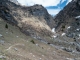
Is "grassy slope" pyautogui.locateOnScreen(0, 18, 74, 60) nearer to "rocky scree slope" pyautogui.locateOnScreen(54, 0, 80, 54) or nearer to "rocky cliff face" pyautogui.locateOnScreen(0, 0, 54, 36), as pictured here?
"rocky scree slope" pyautogui.locateOnScreen(54, 0, 80, 54)

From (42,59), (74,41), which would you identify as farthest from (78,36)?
(42,59)

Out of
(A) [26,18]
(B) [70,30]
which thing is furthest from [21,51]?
(B) [70,30]

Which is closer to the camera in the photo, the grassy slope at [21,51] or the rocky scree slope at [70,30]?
the grassy slope at [21,51]

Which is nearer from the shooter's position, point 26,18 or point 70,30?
point 26,18

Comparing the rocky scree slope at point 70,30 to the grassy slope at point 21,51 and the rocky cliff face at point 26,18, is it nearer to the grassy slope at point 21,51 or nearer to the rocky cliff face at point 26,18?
the rocky cliff face at point 26,18

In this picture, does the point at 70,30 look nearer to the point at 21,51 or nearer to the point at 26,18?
the point at 26,18

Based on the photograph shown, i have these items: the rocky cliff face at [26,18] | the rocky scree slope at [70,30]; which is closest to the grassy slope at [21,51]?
the rocky scree slope at [70,30]

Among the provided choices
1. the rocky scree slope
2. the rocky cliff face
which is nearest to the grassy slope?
the rocky scree slope

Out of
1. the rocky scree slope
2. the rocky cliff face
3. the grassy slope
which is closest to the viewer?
the grassy slope
